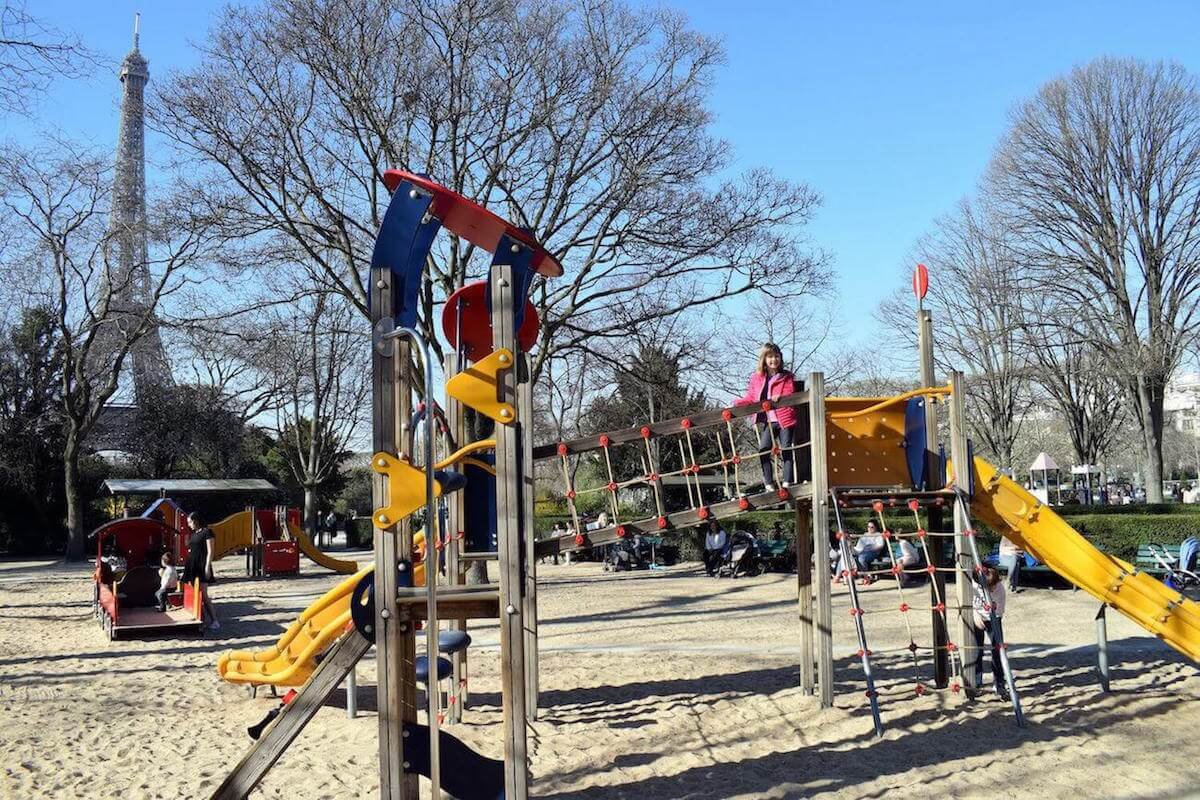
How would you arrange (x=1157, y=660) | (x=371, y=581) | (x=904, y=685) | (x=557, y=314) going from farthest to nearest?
(x=557, y=314) < (x=1157, y=660) < (x=904, y=685) < (x=371, y=581)

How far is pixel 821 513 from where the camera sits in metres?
9.50

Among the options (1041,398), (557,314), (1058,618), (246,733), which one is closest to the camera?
(246,733)

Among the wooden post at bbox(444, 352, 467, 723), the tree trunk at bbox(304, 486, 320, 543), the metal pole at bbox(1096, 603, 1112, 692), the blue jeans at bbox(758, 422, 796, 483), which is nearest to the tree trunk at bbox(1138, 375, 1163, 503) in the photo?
the metal pole at bbox(1096, 603, 1112, 692)

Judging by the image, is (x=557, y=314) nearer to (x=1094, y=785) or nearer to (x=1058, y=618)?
(x=1058, y=618)

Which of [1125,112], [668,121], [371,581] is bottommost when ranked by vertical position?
[371,581]

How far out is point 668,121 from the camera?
65.2ft

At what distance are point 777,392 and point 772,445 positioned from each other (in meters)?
0.63

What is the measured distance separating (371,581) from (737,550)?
17.4 meters

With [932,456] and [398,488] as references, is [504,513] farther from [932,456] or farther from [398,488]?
[932,456]

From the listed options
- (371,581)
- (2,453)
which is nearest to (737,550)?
(371,581)

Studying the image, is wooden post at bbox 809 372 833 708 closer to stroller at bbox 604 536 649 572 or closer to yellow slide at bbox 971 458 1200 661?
yellow slide at bbox 971 458 1200 661

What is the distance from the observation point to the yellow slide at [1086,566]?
29.6 feet

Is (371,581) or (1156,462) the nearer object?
(371,581)

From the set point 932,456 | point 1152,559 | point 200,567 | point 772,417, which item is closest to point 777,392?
point 772,417
